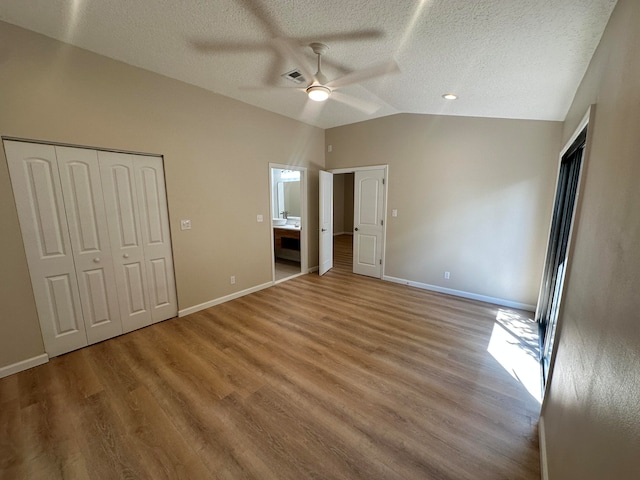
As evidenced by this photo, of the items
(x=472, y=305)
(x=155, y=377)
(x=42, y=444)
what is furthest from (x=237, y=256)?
(x=472, y=305)

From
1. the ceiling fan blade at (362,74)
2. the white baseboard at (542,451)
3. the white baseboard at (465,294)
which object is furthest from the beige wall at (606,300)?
the white baseboard at (465,294)

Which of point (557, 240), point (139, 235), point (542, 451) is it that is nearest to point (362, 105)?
point (557, 240)

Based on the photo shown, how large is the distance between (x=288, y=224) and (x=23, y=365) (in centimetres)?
460

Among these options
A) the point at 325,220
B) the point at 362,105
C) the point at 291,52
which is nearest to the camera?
the point at 291,52

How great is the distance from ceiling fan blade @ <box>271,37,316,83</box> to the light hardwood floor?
2528 mm

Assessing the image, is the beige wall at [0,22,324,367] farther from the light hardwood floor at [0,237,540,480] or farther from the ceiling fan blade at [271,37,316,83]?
the ceiling fan blade at [271,37,316,83]

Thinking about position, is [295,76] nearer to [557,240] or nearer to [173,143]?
[173,143]

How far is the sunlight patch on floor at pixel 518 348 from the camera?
2.21m

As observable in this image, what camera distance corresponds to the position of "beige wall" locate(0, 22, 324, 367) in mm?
2152

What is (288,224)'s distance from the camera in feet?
20.4

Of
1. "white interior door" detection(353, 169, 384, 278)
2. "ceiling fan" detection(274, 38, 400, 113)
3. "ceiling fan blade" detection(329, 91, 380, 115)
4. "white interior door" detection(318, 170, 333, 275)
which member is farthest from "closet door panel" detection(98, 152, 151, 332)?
"white interior door" detection(353, 169, 384, 278)

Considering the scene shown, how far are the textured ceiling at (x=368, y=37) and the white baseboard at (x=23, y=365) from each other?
280cm

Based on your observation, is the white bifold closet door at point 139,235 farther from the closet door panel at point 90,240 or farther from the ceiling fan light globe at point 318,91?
the ceiling fan light globe at point 318,91

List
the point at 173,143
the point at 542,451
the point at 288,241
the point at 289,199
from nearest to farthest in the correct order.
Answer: the point at 542,451 < the point at 173,143 < the point at 288,241 < the point at 289,199
